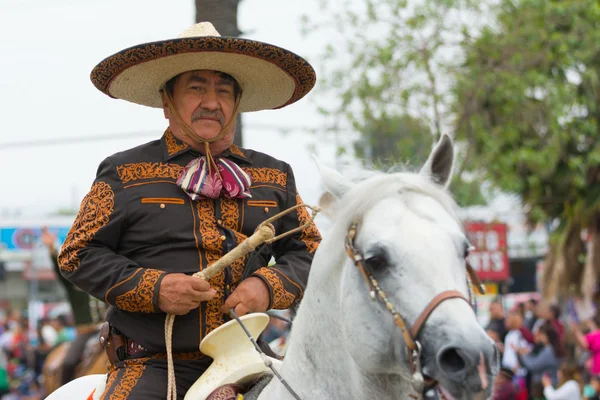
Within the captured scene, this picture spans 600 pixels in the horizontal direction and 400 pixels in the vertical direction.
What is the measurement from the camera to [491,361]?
237 cm

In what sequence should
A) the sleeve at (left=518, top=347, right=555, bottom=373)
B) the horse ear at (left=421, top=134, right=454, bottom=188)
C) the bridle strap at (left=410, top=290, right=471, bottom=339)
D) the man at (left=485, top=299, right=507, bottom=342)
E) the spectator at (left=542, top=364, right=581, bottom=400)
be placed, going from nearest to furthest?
the bridle strap at (left=410, top=290, right=471, bottom=339) → the horse ear at (left=421, top=134, right=454, bottom=188) → the spectator at (left=542, top=364, right=581, bottom=400) → the sleeve at (left=518, top=347, right=555, bottom=373) → the man at (left=485, top=299, right=507, bottom=342)

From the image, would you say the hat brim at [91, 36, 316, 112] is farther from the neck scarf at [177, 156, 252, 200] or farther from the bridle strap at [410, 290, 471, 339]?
the bridle strap at [410, 290, 471, 339]

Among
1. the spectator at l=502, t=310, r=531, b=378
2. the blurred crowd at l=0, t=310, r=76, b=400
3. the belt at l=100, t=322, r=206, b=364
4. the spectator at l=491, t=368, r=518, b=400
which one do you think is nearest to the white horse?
the belt at l=100, t=322, r=206, b=364

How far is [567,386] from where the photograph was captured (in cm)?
1041

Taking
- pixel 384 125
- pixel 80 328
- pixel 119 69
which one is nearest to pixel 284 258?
pixel 119 69

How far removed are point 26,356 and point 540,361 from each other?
13.2m

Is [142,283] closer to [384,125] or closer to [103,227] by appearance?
[103,227]

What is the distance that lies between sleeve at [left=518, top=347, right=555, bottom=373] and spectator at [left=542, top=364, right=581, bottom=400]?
1.16 metres

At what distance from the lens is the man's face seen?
3850mm

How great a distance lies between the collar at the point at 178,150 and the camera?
3828 millimetres

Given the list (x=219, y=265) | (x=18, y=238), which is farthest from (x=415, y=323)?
(x=18, y=238)

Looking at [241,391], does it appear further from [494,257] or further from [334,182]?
[494,257]

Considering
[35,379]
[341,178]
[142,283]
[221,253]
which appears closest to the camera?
[341,178]

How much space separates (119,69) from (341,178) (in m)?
1.48
